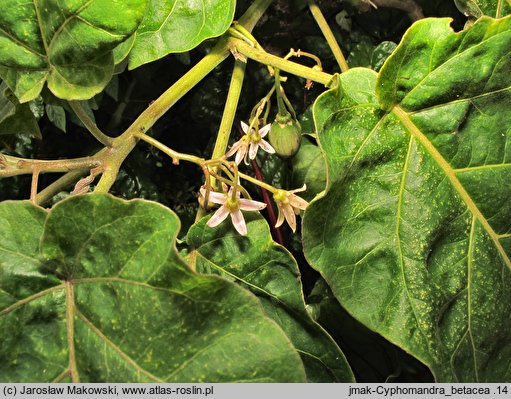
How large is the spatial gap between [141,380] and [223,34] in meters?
0.52

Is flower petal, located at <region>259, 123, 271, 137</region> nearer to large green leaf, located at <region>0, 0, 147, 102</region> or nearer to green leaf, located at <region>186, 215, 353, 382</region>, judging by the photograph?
green leaf, located at <region>186, 215, 353, 382</region>

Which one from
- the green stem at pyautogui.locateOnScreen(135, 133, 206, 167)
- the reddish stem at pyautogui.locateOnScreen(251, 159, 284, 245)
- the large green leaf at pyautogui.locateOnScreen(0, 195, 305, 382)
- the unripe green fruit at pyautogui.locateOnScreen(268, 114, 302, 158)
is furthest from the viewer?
the reddish stem at pyautogui.locateOnScreen(251, 159, 284, 245)

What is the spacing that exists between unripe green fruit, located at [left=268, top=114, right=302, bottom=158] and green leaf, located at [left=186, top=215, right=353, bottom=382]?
0.14m

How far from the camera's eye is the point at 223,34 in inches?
37.8

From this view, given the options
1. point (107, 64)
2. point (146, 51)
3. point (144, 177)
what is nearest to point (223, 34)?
point (146, 51)

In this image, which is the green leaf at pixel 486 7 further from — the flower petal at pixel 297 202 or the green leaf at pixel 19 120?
the green leaf at pixel 19 120

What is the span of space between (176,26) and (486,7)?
46 centimetres

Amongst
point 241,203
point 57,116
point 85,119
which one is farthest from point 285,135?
point 57,116

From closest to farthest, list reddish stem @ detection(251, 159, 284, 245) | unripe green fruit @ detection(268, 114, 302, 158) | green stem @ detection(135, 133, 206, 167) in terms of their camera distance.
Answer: green stem @ detection(135, 133, 206, 167)
unripe green fruit @ detection(268, 114, 302, 158)
reddish stem @ detection(251, 159, 284, 245)

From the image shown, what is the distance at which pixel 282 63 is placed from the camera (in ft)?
2.90

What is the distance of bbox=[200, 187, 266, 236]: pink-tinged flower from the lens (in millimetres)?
838

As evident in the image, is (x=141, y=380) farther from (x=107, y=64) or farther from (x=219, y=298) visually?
(x=107, y=64)

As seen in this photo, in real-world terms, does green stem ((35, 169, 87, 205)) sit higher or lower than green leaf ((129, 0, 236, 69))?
lower

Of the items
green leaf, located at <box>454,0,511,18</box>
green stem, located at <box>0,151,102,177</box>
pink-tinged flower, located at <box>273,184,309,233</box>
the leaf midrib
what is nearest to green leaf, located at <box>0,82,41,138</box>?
green stem, located at <box>0,151,102,177</box>
